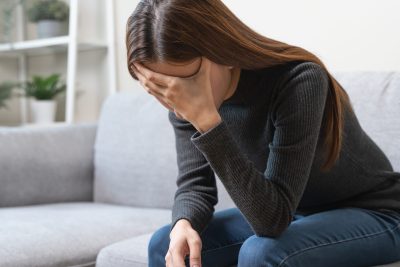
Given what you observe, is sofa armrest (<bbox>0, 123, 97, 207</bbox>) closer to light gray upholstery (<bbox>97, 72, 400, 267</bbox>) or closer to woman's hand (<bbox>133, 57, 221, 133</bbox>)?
light gray upholstery (<bbox>97, 72, 400, 267</bbox>)

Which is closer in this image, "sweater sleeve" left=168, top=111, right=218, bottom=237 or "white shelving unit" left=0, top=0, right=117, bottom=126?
"sweater sleeve" left=168, top=111, right=218, bottom=237

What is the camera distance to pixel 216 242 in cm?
114

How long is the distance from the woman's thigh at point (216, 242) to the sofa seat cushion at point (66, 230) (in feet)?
1.11

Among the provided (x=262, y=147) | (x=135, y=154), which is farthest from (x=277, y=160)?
(x=135, y=154)

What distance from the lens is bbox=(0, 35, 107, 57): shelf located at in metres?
2.38

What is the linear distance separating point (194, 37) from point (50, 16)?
1.68 metres

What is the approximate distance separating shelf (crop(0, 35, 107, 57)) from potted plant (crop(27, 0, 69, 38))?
0.16 ft

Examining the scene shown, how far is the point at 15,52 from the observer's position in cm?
268

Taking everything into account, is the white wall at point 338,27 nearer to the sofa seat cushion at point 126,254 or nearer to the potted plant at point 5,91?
the sofa seat cushion at point 126,254

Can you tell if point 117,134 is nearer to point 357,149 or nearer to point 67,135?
point 67,135

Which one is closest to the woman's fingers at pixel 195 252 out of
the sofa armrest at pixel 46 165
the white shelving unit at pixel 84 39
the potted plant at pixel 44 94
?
the sofa armrest at pixel 46 165

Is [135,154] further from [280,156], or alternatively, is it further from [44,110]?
[280,156]

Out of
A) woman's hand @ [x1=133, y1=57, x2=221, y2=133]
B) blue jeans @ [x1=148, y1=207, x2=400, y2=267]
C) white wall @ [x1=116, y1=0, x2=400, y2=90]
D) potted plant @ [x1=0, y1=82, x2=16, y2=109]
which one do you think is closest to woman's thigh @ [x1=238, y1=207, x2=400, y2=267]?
blue jeans @ [x1=148, y1=207, x2=400, y2=267]

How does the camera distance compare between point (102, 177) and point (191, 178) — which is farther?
point (102, 177)
